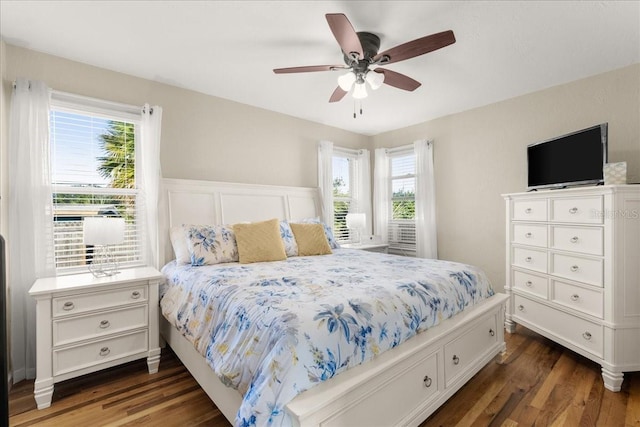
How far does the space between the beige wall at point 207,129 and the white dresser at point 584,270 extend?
2.58 m

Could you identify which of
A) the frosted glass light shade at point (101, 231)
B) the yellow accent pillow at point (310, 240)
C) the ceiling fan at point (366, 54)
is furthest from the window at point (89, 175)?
the ceiling fan at point (366, 54)

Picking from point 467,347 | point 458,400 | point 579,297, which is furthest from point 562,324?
point 458,400

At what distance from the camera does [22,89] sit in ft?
7.28

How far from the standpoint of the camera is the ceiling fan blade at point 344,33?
1.60 m

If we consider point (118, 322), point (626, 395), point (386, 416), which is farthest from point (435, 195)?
point (118, 322)

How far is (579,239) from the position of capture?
7.81 ft

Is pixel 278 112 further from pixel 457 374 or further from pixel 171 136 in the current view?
pixel 457 374

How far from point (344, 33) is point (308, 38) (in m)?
0.56

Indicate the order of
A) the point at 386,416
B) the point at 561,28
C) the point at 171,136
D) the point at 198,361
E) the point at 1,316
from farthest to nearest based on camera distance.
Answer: the point at 171,136
the point at 561,28
the point at 198,361
the point at 386,416
the point at 1,316

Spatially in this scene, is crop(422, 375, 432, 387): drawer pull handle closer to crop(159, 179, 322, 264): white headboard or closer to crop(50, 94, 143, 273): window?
crop(159, 179, 322, 264): white headboard

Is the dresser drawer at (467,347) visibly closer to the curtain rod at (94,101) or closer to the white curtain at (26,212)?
the white curtain at (26,212)

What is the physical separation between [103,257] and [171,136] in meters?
1.28

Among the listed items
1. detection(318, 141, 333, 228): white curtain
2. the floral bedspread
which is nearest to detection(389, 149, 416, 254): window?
detection(318, 141, 333, 228): white curtain

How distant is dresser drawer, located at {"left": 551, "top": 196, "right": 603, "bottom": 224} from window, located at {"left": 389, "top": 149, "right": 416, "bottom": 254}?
2028 millimetres
